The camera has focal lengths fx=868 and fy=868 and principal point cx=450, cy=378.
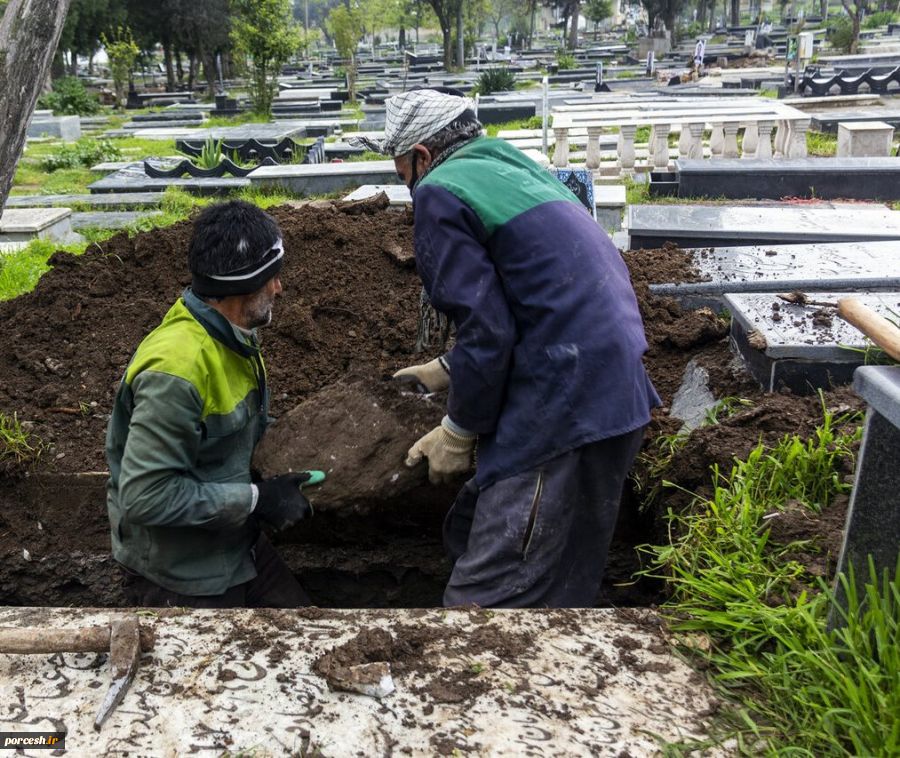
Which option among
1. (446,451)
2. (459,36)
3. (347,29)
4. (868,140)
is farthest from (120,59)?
(446,451)

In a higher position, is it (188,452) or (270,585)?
(188,452)

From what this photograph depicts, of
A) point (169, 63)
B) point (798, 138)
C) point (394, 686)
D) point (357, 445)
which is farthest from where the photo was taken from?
point (169, 63)

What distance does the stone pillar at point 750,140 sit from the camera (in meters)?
12.4

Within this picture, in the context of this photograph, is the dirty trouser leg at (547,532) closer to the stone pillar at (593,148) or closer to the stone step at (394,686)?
the stone step at (394,686)

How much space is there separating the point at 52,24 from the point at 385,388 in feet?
8.13

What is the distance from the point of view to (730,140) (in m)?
12.7

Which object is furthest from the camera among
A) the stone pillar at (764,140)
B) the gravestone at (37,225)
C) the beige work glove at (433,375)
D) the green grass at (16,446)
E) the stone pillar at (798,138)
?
the stone pillar at (764,140)

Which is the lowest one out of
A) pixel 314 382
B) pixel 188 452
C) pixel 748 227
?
pixel 314 382

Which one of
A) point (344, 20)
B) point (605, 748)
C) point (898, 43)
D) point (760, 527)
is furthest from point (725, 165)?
point (898, 43)

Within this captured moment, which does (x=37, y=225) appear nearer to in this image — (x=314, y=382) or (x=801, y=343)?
(x=314, y=382)

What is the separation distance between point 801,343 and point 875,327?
136 cm

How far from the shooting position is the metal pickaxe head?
1.83m

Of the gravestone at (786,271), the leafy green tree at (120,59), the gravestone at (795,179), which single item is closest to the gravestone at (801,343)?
the gravestone at (786,271)

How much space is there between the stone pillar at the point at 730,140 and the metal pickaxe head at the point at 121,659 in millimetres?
12228
